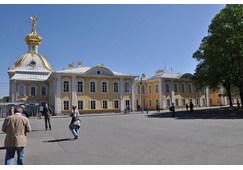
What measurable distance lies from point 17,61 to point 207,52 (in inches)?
1471

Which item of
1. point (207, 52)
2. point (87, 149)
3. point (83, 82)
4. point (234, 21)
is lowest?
point (87, 149)

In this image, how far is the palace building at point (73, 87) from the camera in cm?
3509

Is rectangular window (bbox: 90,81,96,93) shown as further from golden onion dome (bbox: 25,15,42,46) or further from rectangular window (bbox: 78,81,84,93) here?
golden onion dome (bbox: 25,15,42,46)

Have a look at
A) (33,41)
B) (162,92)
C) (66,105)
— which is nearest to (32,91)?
(66,105)

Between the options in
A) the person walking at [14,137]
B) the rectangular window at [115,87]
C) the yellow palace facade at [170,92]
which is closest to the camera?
the person walking at [14,137]

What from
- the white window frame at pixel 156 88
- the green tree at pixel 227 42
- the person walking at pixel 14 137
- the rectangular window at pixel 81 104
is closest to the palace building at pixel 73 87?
the rectangular window at pixel 81 104

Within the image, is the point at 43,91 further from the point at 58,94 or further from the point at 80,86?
the point at 80,86

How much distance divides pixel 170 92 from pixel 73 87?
2125 centimetres

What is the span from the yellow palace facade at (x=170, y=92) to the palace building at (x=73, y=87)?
7.14 m

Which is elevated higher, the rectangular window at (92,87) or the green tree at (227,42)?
the green tree at (227,42)

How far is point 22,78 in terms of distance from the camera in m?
40.4

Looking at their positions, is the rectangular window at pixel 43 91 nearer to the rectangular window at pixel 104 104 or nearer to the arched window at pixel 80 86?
the arched window at pixel 80 86
